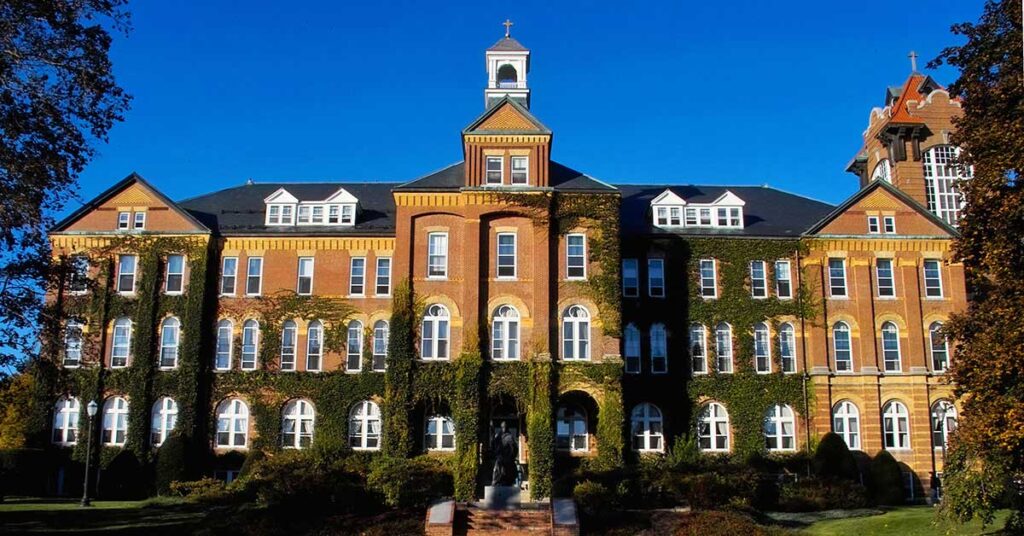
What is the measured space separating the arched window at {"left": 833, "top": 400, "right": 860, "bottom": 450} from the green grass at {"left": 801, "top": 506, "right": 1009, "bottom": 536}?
11.8 m

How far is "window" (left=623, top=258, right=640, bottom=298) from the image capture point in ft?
141

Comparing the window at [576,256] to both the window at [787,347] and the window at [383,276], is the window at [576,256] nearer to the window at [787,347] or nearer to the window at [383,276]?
the window at [383,276]

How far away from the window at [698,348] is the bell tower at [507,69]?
1423 cm

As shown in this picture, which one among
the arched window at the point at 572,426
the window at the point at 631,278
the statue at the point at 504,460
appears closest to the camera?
the statue at the point at 504,460

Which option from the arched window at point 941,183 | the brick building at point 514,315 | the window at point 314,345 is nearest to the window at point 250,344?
the brick building at point 514,315

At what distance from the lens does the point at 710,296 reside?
4328 centimetres

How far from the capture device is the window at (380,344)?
4197 cm

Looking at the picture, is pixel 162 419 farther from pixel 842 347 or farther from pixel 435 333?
pixel 842 347


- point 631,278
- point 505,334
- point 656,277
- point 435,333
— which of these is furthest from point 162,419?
point 656,277

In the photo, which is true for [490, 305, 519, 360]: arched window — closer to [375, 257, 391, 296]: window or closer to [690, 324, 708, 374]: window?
[375, 257, 391, 296]: window

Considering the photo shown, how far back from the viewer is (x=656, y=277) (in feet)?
143

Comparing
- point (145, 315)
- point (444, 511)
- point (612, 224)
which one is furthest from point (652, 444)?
point (145, 315)

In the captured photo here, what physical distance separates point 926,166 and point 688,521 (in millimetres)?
31085

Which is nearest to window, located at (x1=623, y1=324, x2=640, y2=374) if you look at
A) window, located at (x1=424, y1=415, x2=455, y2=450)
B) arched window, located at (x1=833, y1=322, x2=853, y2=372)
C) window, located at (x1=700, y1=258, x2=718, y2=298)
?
window, located at (x1=700, y1=258, x2=718, y2=298)
